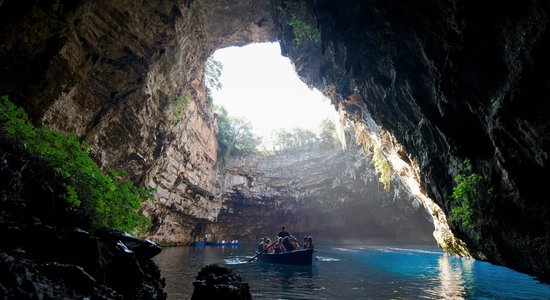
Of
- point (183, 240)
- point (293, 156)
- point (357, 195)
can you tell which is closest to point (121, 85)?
point (183, 240)

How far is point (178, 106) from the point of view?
56.1 ft

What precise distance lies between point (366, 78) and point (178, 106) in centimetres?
1049

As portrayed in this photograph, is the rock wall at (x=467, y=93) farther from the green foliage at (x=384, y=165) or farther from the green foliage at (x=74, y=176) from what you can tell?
the green foliage at (x=74, y=176)

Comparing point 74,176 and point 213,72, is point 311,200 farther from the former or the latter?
point 74,176

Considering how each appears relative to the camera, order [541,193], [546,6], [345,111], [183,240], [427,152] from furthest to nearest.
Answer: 1. [183,240]
2. [345,111]
3. [427,152]
4. [541,193]
5. [546,6]

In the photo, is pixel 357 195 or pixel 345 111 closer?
pixel 345 111

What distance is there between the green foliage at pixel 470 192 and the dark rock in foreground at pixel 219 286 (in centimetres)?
678

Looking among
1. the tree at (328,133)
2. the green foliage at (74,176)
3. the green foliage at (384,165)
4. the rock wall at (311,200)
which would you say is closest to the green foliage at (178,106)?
the green foliage at (74,176)

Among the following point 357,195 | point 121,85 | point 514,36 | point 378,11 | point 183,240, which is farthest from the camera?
point 357,195

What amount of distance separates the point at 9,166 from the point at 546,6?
8.85 m

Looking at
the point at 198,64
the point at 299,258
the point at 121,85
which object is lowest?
the point at 299,258

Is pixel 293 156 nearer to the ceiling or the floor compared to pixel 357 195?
nearer to the ceiling

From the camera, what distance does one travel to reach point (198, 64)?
59.4 feet

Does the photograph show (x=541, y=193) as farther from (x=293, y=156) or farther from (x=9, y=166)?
(x=293, y=156)
